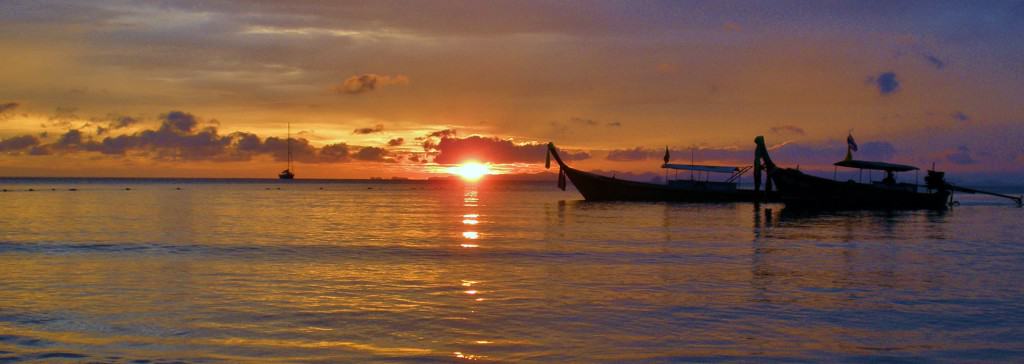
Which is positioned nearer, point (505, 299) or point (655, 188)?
point (505, 299)

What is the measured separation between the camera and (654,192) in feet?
248

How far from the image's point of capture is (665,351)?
11109 mm

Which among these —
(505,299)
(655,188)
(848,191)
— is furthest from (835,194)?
(505,299)

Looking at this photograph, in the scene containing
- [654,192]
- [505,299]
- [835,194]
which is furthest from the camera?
[654,192]

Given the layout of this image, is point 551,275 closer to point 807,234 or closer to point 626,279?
point 626,279

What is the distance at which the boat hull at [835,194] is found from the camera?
62.7 m

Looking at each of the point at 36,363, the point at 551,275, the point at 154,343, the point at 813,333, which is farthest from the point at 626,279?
the point at 36,363

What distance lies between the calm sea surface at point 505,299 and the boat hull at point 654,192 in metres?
43.6

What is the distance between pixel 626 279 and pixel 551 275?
6.50 feet

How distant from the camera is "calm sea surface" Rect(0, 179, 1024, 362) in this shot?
37.0 feet

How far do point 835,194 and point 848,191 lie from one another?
1.20 m

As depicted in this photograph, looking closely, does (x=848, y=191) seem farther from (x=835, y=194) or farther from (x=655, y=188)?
(x=655, y=188)

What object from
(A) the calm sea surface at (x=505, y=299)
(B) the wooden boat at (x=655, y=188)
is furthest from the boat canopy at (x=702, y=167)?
(A) the calm sea surface at (x=505, y=299)

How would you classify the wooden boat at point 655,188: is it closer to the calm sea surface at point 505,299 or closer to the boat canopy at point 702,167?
the boat canopy at point 702,167
